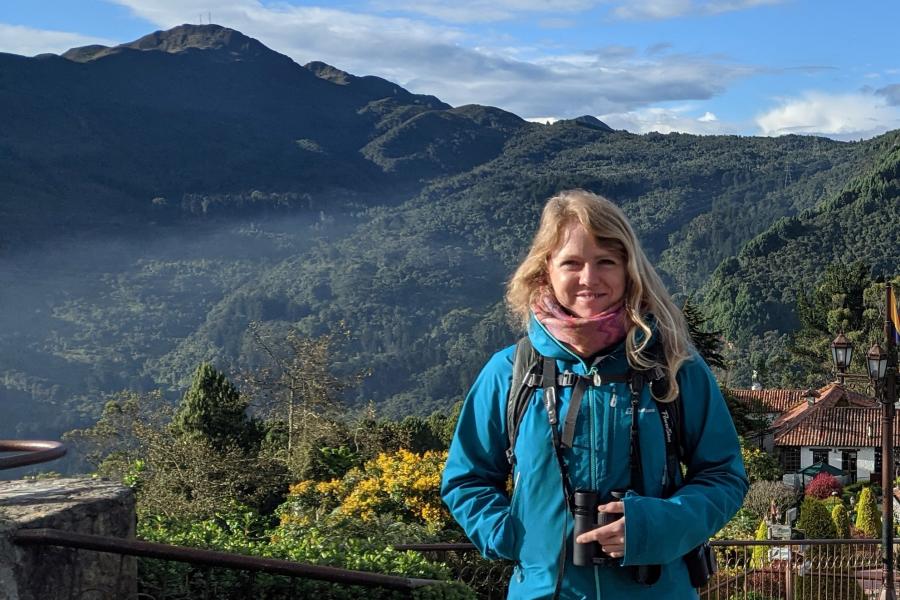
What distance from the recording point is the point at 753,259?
260ft

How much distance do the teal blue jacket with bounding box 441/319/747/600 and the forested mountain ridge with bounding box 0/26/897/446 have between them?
7554cm

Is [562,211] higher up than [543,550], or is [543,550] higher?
[562,211]

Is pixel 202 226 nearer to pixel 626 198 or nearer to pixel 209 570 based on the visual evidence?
pixel 626 198

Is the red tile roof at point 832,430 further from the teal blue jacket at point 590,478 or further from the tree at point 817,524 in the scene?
the teal blue jacket at point 590,478

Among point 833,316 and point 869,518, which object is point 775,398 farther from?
point 869,518

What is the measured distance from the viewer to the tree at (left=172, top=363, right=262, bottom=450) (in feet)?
82.9

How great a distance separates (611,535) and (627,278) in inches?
18.7

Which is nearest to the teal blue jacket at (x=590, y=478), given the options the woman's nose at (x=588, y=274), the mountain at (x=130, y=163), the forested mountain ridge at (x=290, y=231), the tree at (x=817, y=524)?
the woman's nose at (x=588, y=274)

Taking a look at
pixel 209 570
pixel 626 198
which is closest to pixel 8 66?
pixel 626 198

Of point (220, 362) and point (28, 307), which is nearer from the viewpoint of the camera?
point (220, 362)

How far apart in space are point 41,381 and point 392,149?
116m

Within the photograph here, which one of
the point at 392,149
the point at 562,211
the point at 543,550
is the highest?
the point at 392,149

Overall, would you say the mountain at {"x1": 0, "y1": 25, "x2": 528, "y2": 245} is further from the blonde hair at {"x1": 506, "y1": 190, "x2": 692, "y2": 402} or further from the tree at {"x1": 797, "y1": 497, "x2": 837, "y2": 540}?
the blonde hair at {"x1": 506, "y1": 190, "x2": 692, "y2": 402}

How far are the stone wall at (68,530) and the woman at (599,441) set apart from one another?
954 mm
